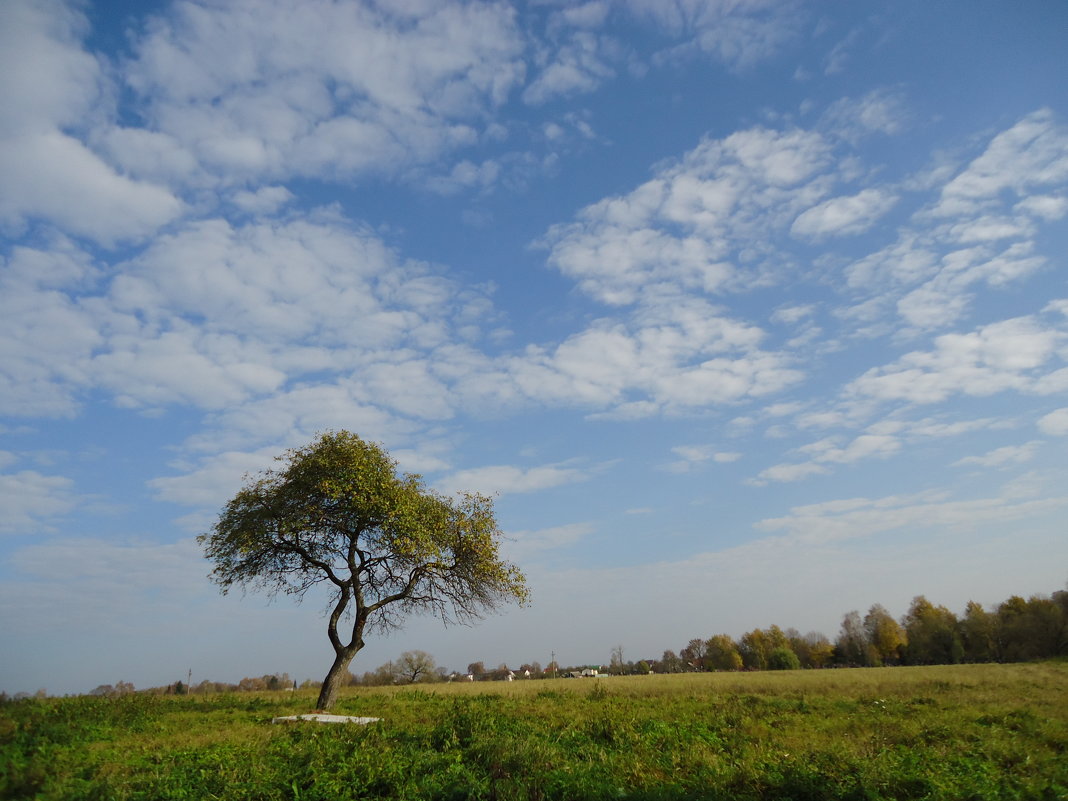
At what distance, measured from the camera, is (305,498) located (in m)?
24.9

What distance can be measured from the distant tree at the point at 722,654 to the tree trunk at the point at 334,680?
122036mm

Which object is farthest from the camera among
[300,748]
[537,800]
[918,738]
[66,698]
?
[66,698]

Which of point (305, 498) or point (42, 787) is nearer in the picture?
point (42, 787)

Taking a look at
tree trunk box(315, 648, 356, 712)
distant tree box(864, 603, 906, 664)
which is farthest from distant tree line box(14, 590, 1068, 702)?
tree trunk box(315, 648, 356, 712)

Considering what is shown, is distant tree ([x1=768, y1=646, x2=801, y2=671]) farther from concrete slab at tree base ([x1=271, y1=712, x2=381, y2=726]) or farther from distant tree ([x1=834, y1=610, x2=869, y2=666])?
concrete slab at tree base ([x1=271, y1=712, x2=381, y2=726])

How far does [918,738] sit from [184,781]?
1688 centimetres

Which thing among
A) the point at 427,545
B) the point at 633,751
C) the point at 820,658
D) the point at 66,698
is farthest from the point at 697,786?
the point at 820,658

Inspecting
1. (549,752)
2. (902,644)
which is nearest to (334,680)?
(549,752)

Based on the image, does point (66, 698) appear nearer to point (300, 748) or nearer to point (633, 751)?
point (300, 748)

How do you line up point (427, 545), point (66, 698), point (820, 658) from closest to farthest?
point (66, 698) → point (427, 545) → point (820, 658)

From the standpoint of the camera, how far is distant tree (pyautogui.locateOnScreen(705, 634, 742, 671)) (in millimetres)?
127188

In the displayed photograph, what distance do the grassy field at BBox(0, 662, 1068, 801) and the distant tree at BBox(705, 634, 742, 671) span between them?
391 ft

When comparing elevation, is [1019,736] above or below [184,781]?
below

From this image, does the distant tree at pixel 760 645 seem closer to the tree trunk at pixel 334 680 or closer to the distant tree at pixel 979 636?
the distant tree at pixel 979 636
